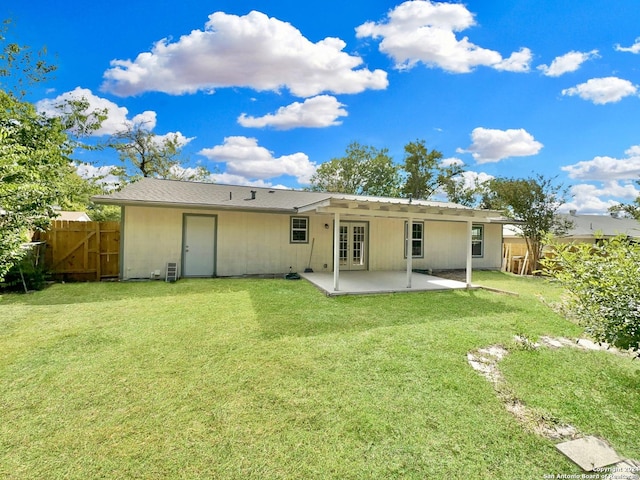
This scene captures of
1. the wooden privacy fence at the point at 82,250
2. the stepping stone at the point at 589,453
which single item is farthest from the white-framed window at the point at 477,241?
the wooden privacy fence at the point at 82,250

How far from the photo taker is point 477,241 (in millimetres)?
12422

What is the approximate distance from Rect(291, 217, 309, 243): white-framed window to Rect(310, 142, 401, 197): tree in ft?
61.7

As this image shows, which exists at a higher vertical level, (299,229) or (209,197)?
(209,197)

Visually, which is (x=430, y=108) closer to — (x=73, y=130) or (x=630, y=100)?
(x=630, y=100)

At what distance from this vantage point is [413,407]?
100 inches

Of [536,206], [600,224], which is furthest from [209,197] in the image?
[600,224]

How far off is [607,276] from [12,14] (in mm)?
16549

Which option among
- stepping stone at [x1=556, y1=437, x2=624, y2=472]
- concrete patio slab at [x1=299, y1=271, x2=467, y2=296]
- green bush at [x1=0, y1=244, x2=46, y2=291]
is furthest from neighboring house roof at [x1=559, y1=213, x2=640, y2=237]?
green bush at [x1=0, y1=244, x2=46, y2=291]

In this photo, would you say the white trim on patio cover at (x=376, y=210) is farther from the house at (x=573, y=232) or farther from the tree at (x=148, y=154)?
the tree at (x=148, y=154)

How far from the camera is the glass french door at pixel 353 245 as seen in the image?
415 inches

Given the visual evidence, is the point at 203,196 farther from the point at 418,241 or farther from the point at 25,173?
the point at 418,241

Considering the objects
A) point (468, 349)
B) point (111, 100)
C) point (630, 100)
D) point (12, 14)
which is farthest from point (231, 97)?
point (630, 100)

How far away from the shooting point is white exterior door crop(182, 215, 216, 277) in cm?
896

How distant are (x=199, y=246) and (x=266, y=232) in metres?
2.07
